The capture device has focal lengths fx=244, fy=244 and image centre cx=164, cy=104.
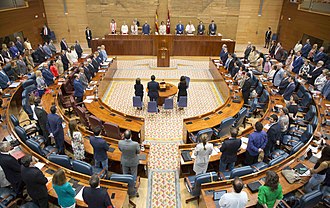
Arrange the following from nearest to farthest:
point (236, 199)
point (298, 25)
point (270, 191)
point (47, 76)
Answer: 1. point (236, 199)
2. point (270, 191)
3. point (47, 76)
4. point (298, 25)

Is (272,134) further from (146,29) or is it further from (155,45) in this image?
(146,29)

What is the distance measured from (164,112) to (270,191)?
678 centimetres

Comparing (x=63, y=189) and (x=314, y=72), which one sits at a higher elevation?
(x=63, y=189)

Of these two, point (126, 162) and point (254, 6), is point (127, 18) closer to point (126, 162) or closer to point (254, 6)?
point (254, 6)

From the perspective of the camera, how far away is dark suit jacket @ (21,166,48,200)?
15.0 feet

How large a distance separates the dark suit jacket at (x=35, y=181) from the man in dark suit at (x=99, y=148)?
1.34 m

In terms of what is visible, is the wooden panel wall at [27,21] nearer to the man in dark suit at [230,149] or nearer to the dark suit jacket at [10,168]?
the dark suit jacket at [10,168]

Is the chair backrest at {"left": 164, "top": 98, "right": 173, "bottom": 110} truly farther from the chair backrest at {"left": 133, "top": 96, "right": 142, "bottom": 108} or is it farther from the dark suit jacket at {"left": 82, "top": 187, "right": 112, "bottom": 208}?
the dark suit jacket at {"left": 82, "top": 187, "right": 112, "bottom": 208}

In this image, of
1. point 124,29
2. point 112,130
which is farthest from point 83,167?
point 124,29

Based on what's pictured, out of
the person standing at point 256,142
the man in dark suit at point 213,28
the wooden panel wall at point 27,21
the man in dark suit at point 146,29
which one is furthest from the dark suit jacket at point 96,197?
the man in dark suit at point 213,28

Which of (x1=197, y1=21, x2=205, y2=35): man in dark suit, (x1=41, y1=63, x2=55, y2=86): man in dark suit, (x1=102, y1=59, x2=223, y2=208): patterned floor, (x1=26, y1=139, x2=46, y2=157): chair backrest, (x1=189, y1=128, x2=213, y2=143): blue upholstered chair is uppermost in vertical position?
(x1=197, y1=21, x2=205, y2=35): man in dark suit

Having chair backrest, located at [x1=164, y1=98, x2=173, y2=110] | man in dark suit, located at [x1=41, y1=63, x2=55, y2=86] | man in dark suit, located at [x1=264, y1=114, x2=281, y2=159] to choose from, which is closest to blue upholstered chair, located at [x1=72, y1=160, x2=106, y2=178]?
man in dark suit, located at [x1=264, y1=114, x2=281, y2=159]

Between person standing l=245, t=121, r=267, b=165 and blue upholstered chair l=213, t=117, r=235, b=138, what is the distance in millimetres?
1307

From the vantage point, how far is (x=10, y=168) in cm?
515
